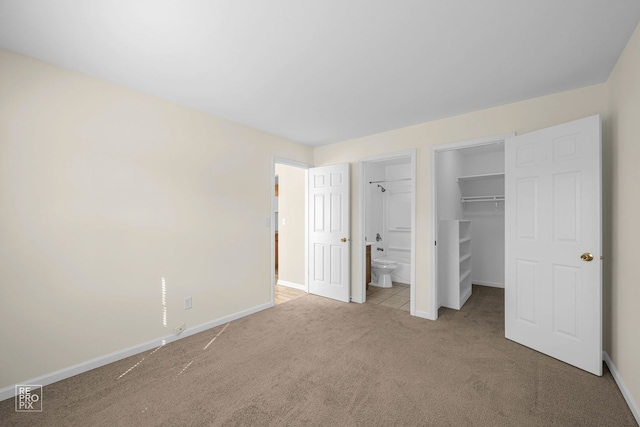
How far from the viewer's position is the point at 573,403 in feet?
Result: 6.35

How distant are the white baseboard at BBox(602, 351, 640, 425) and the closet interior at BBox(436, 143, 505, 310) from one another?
176 cm

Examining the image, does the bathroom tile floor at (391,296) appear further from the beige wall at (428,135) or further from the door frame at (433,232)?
the door frame at (433,232)

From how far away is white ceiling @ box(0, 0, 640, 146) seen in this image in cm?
165

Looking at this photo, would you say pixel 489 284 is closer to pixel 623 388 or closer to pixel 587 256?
pixel 587 256

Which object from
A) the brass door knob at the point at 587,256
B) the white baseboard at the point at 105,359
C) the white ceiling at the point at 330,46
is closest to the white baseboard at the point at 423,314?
the brass door knob at the point at 587,256

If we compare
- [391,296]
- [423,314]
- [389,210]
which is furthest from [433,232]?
[389,210]

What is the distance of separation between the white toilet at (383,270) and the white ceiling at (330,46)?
3053 millimetres

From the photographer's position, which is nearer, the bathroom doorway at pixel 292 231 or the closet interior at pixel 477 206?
the closet interior at pixel 477 206

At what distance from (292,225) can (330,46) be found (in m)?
3.45

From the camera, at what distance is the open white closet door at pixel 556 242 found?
230 cm

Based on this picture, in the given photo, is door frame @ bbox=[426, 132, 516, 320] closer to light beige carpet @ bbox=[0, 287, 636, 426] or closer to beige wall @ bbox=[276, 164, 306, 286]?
light beige carpet @ bbox=[0, 287, 636, 426]

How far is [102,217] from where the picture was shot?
2.48 metres

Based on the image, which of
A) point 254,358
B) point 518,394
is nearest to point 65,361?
point 254,358

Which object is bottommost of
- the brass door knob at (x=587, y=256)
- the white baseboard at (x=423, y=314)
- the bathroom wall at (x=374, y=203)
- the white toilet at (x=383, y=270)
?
the white baseboard at (x=423, y=314)
